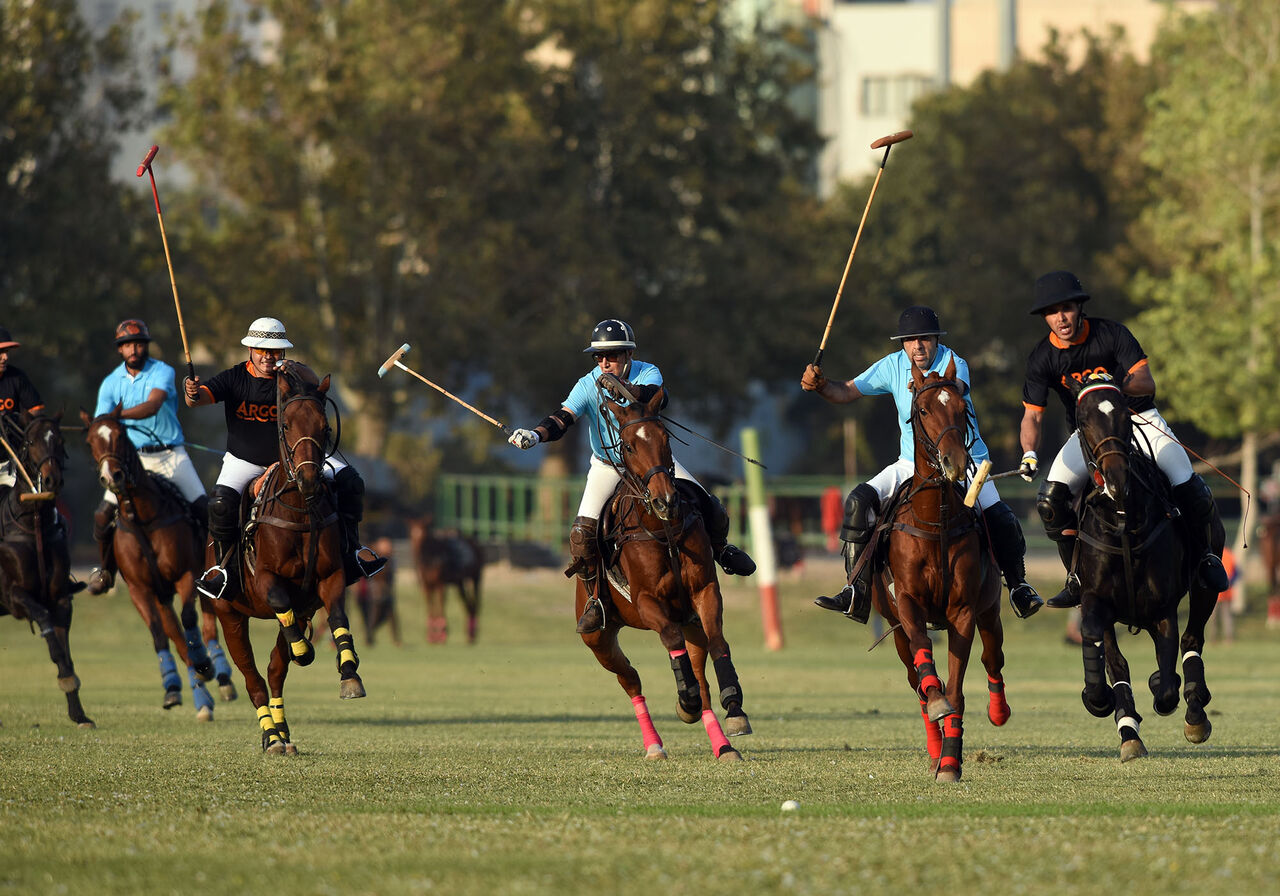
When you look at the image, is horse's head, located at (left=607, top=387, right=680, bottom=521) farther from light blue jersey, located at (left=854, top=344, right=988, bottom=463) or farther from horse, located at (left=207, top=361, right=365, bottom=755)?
horse, located at (left=207, top=361, right=365, bottom=755)

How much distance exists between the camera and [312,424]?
12.6m

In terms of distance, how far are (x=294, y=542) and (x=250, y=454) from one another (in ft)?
3.62

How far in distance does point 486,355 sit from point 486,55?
765 centimetres

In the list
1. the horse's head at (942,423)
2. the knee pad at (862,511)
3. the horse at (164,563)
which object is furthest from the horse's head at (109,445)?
the horse's head at (942,423)

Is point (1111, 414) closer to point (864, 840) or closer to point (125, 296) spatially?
point (864, 840)

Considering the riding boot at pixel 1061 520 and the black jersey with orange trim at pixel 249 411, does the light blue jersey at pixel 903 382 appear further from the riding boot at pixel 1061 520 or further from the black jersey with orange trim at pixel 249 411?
the black jersey with orange trim at pixel 249 411

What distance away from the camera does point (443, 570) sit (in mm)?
33562

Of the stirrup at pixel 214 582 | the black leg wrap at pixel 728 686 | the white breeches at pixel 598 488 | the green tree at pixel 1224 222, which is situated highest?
the green tree at pixel 1224 222

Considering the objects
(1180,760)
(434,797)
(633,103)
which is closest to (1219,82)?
(633,103)

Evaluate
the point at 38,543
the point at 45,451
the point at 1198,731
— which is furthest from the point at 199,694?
the point at 1198,731

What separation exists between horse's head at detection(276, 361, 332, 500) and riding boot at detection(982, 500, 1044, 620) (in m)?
4.39

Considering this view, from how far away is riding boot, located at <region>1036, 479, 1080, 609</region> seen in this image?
1226cm

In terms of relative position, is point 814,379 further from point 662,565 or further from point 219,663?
point 219,663

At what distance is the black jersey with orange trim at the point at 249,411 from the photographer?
1355 centimetres
